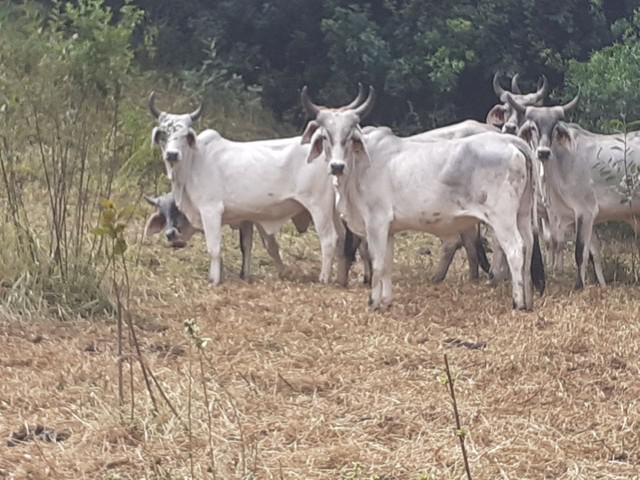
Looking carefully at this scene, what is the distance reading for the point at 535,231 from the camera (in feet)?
31.1

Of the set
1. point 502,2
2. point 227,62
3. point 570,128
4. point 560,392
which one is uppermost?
point 560,392

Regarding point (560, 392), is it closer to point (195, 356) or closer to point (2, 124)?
point (195, 356)

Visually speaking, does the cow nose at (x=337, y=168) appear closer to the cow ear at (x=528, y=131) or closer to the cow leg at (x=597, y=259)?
the cow ear at (x=528, y=131)

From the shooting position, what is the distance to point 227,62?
18.2 meters

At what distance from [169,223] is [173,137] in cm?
95

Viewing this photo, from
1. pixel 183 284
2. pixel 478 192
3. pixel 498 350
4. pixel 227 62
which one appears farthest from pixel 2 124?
pixel 227 62

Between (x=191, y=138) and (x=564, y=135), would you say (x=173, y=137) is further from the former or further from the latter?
(x=564, y=135)

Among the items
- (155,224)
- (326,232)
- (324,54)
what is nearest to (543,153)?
(326,232)

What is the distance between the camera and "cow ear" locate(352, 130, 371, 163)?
367 inches

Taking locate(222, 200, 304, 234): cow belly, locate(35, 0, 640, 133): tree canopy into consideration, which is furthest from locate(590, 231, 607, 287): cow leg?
locate(35, 0, 640, 133): tree canopy

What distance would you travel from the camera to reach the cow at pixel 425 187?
9023 millimetres

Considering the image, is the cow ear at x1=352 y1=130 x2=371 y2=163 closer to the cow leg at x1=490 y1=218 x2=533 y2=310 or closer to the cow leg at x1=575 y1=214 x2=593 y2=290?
the cow leg at x1=490 y1=218 x2=533 y2=310

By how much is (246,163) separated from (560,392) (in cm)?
551

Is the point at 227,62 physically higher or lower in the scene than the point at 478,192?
lower
